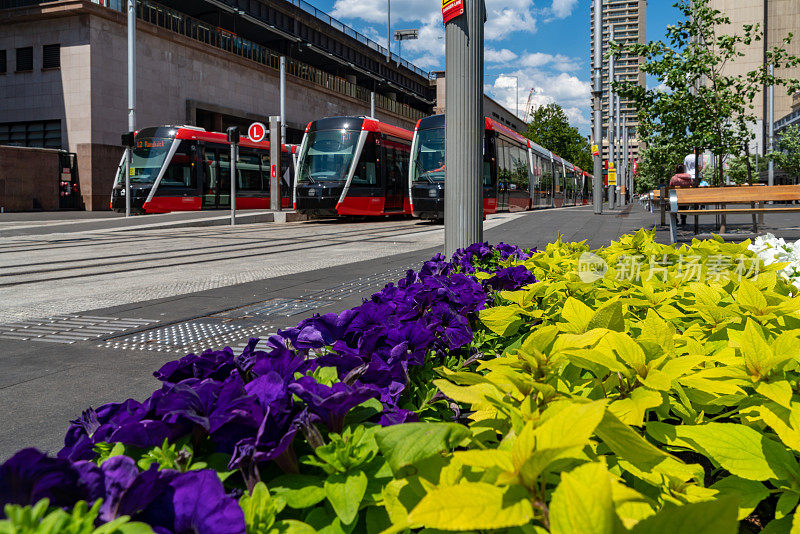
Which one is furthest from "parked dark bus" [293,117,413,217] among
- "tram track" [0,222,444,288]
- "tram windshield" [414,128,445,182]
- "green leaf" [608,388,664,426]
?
"green leaf" [608,388,664,426]

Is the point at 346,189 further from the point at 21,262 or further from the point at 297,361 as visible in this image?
the point at 297,361

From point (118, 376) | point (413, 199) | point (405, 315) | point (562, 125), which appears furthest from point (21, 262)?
point (562, 125)

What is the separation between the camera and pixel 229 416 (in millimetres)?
917

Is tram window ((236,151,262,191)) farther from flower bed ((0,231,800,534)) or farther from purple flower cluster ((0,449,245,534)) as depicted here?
purple flower cluster ((0,449,245,534))

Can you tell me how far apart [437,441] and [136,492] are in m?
0.35

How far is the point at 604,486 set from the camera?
24.7 inches

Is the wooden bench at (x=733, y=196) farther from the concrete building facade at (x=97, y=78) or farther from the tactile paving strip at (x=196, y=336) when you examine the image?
the concrete building facade at (x=97, y=78)

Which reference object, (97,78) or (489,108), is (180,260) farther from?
(489,108)

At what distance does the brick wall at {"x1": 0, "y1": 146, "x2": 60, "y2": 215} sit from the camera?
31989mm

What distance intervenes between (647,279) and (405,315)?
1.02 metres

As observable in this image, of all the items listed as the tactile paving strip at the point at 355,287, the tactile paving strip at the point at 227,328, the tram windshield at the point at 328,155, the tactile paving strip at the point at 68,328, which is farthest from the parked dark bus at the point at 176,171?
the tactile paving strip at the point at 68,328

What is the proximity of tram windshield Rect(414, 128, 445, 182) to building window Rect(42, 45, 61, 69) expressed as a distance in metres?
24.3

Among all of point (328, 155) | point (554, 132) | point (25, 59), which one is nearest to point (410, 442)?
point (328, 155)

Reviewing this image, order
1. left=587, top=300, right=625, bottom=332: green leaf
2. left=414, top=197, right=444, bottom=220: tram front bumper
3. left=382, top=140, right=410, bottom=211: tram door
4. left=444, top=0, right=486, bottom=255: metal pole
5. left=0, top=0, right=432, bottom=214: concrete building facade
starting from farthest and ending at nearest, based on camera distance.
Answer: left=0, top=0, right=432, bottom=214: concrete building facade < left=382, top=140, right=410, bottom=211: tram door < left=414, top=197, right=444, bottom=220: tram front bumper < left=444, top=0, right=486, bottom=255: metal pole < left=587, top=300, right=625, bottom=332: green leaf
